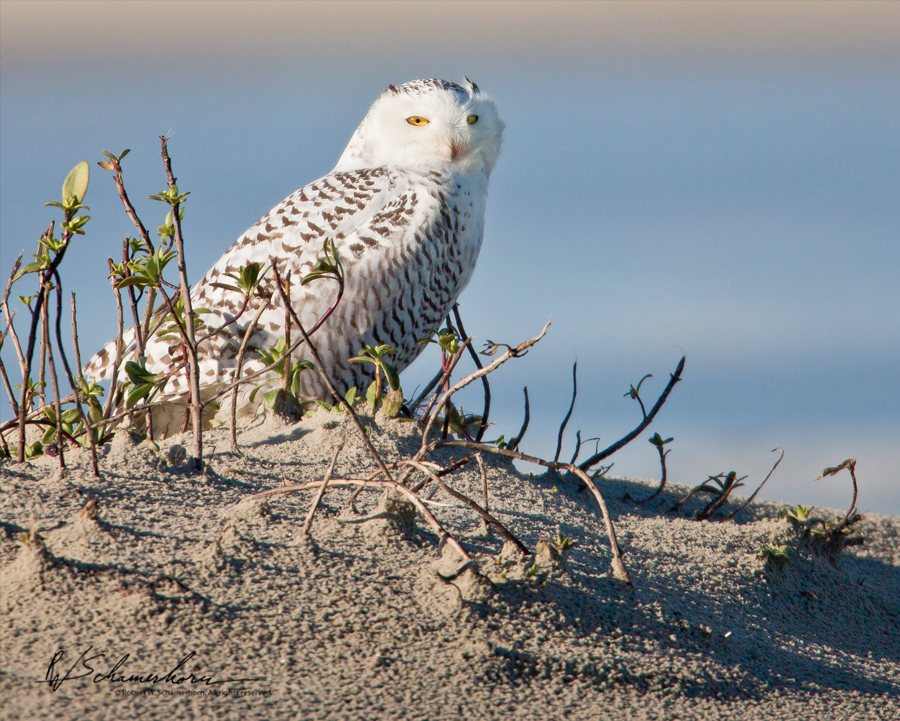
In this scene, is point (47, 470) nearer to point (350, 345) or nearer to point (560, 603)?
point (560, 603)

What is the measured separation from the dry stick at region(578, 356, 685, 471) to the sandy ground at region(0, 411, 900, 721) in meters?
0.95

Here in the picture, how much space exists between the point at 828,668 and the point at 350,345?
2770 mm

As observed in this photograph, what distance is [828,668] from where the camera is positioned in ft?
7.37

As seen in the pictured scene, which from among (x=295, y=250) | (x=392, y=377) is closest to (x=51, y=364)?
(x=392, y=377)

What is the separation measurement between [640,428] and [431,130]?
7.81ft

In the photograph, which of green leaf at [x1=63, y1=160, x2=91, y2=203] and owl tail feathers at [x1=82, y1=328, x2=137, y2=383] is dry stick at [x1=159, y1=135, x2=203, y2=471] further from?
owl tail feathers at [x1=82, y1=328, x2=137, y2=383]

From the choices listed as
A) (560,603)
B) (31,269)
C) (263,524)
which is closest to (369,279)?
(31,269)

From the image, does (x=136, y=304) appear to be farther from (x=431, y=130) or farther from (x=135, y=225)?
(x=431, y=130)

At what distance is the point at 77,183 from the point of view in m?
2.72

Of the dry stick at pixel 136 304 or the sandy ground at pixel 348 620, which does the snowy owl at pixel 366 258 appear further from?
the sandy ground at pixel 348 620
